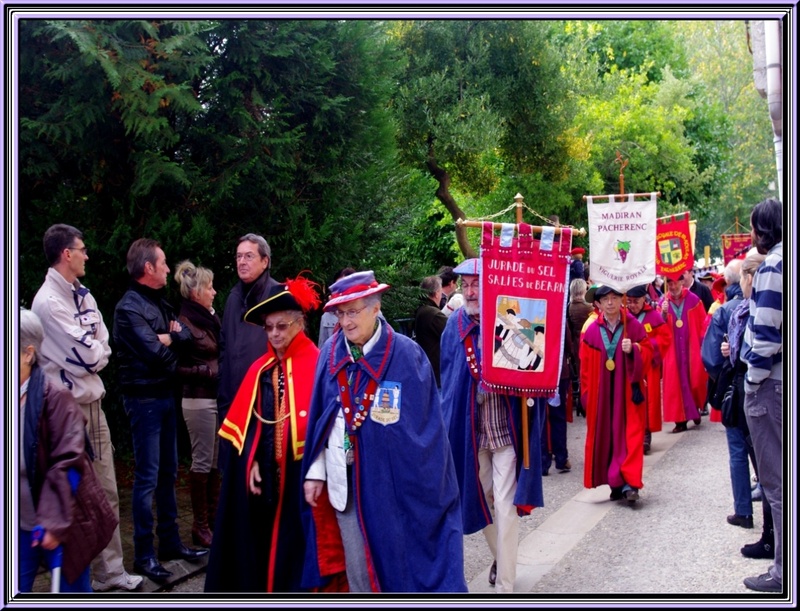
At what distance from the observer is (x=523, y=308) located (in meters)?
5.83

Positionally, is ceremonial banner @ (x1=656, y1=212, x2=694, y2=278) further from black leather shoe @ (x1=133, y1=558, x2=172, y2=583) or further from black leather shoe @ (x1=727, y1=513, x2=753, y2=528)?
black leather shoe @ (x1=133, y1=558, x2=172, y2=583)

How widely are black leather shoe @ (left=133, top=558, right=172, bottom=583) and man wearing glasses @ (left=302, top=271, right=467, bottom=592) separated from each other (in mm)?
1507

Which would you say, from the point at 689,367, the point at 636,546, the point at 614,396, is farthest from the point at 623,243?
the point at 636,546

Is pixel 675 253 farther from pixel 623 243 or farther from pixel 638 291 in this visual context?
pixel 638 291

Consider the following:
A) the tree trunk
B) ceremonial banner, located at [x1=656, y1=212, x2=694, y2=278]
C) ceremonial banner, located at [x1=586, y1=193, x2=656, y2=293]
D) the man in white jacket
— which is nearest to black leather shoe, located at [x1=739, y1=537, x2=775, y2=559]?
ceremonial banner, located at [x1=586, y1=193, x2=656, y2=293]

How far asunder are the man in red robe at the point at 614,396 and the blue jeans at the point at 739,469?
100 cm

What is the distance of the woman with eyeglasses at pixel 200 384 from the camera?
627 centimetres

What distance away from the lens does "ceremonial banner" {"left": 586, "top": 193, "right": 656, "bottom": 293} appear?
914 cm

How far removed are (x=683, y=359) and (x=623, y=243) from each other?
2757mm

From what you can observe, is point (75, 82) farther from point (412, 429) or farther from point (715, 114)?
point (715, 114)

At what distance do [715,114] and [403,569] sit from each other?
2804 centimetres

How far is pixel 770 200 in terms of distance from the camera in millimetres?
5094

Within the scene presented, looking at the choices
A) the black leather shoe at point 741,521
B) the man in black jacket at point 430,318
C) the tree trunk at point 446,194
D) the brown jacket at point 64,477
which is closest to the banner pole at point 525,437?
the black leather shoe at point 741,521

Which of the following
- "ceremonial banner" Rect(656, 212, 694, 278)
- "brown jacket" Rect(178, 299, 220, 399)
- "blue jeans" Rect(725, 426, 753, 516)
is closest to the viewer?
"brown jacket" Rect(178, 299, 220, 399)
